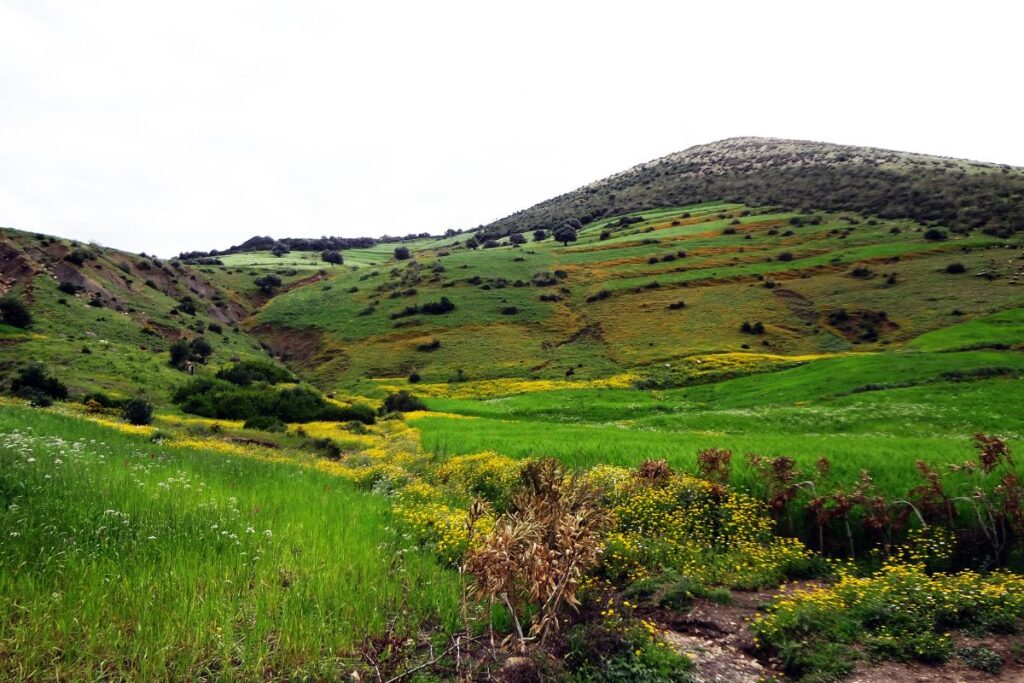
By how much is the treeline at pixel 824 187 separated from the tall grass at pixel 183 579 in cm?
10406

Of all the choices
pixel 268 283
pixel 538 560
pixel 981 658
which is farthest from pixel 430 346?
pixel 981 658

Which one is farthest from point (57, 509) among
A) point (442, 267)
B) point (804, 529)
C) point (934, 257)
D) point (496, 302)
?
point (442, 267)

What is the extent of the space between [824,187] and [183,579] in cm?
15461

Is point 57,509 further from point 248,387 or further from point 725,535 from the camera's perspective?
point 248,387

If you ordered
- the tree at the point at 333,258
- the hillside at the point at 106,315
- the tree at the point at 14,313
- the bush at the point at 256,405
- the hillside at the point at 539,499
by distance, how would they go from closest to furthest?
the hillside at the point at 539,499 → the bush at the point at 256,405 → the hillside at the point at 106,315 → the tree at the point at 14,313 → the tree at the point at 333,258

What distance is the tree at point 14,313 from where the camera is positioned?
5066 centimetres

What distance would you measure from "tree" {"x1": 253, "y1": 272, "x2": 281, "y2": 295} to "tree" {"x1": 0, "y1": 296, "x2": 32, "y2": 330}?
64993mm

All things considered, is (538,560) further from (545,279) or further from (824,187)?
(824,187)

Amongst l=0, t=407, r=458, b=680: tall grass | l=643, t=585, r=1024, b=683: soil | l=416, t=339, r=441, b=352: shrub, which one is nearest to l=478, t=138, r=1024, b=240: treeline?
l=416, t=339, r=441, b=352: shrub

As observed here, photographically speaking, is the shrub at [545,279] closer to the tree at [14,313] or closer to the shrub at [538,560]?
the tree at [14,313]

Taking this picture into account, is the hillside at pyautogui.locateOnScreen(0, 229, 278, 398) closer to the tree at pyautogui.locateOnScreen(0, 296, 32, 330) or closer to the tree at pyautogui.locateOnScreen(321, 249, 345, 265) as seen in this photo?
the tree at pyautogui.locateOnScreen(0, 296, 32, 330)

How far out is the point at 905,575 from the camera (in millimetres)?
8922

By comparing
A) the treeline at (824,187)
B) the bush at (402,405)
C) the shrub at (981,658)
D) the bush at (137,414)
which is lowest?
the bush at (402,405)

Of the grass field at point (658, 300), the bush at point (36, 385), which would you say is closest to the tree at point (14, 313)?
the bush at point (36, 385)
